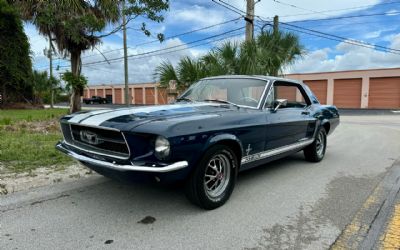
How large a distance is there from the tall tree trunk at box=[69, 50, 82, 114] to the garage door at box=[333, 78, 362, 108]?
2632 centimetres

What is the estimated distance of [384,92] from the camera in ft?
98.0

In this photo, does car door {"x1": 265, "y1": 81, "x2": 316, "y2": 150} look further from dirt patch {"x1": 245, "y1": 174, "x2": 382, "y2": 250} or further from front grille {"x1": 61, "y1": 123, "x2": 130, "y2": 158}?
front grille {"x1": 61, "y1": 123, "x2": 130, "y2": 158}

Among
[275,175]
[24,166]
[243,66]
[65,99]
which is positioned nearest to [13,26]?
[243,66]

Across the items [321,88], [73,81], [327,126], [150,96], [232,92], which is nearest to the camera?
[232,92]

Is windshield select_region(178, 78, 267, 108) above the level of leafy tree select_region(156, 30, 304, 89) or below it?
below

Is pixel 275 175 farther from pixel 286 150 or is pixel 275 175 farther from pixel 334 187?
pixel 334 187

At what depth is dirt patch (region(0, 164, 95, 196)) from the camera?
4.28 meters

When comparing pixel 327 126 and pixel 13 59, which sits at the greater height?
pixel 13 59

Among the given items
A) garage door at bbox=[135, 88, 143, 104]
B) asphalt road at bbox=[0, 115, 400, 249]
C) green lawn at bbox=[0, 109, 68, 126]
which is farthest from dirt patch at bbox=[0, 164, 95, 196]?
garage door at bbox=[135, 88, 143, 104]

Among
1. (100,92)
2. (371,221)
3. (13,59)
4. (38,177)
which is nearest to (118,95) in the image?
(100,92)

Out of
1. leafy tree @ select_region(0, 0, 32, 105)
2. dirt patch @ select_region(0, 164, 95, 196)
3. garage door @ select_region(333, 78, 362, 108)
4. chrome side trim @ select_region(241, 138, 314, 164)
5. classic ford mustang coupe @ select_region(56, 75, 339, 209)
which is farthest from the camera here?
garage door @ select_region(333, 78, 362, 108)

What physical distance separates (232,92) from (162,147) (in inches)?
81.8

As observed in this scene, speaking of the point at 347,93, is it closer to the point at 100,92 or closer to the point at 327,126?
the point at 327,126

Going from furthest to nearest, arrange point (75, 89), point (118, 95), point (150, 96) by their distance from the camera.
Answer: point (118, 95), point (150, 96), point (75, 89)
